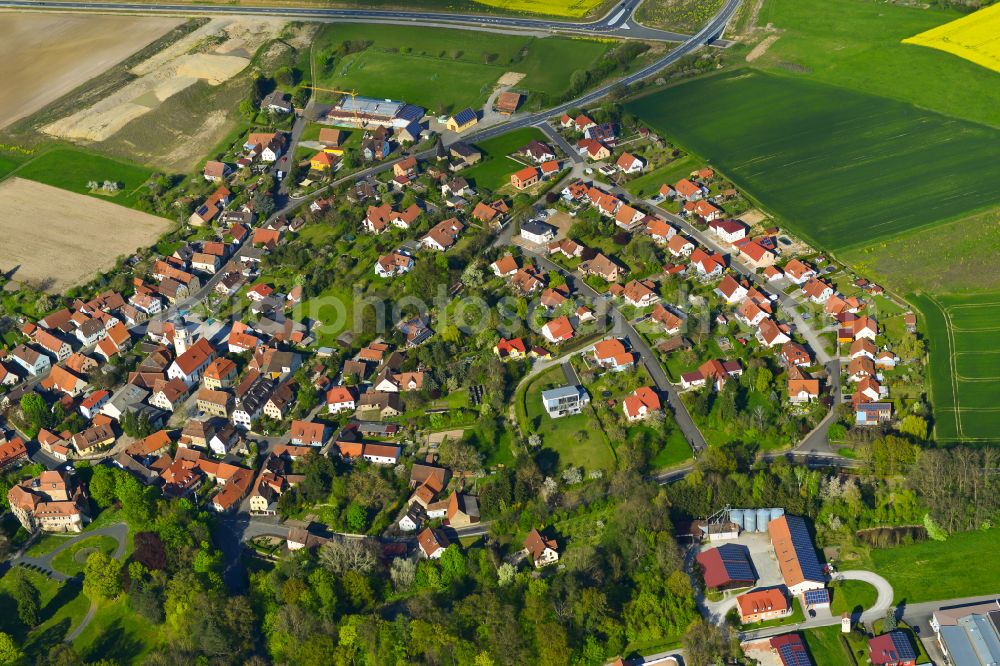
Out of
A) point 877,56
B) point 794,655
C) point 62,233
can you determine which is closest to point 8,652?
point 794,655

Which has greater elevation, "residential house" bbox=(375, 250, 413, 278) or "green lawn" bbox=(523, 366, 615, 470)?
"residential house" bbox=(375, 250, 413, 278)

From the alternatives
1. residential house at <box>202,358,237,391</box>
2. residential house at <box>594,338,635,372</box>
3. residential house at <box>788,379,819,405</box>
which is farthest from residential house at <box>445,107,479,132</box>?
residential house at <box>788,379,819,405</box>

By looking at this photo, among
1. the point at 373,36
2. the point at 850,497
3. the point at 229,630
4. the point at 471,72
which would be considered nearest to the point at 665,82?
the point at 471,72

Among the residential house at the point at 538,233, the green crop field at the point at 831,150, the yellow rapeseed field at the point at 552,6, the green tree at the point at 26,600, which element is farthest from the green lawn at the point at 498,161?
the green tree at the point at 26,600

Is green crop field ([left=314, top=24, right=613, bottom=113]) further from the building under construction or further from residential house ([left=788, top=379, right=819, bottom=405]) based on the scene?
residential house ([left=788, top=379, right=819, bottom=405])

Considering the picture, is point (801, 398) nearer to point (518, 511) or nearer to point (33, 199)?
point (518, 511)

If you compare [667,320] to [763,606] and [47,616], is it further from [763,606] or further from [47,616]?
[47,616]
